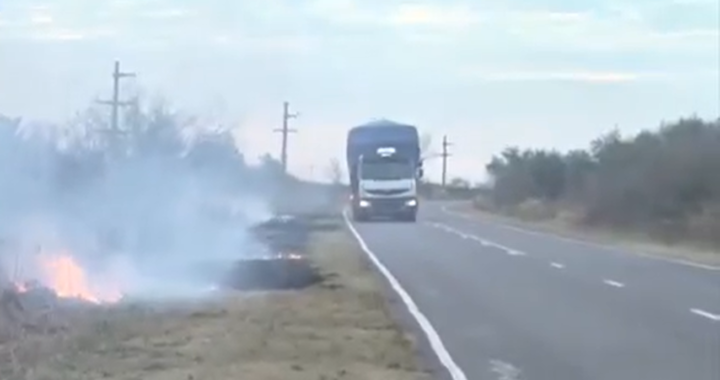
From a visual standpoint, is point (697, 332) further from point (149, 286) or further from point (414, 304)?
point (149, 286)

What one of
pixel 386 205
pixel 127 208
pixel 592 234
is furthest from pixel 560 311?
pixel 386 205

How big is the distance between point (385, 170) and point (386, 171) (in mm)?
58

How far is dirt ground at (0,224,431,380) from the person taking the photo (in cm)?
1652

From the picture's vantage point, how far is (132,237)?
34281mm

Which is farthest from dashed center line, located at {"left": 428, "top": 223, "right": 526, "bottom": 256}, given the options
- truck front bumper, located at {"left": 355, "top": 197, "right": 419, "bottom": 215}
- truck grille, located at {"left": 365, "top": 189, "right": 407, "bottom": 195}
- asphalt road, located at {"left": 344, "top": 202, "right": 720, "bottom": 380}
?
truck front bumper, located at {"left": 355, "top": 197, "right": 419, "bottom": 215}

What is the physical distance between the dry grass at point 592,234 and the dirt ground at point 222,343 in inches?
783

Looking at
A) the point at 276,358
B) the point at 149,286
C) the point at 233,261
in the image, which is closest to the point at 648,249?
the point at 233,261

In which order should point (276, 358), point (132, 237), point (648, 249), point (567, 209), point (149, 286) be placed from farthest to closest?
point (567, 209)
point (648, 249)
point (132, 237)
point (149, 286)
point (276, 358)

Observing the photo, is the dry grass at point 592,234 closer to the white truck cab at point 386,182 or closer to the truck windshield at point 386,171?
the white truck cab at point 386,182

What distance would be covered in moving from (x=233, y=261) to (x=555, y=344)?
13.6 meters

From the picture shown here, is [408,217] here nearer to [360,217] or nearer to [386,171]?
[360,217]

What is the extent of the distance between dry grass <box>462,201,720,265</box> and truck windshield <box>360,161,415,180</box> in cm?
546

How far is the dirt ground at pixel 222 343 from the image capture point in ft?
54.2

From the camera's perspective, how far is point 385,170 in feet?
243
